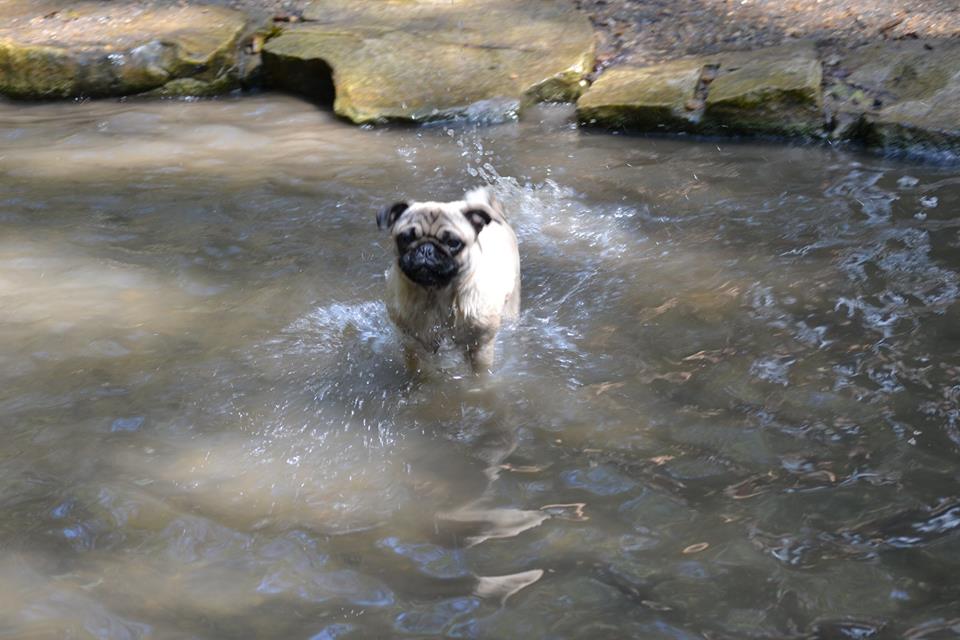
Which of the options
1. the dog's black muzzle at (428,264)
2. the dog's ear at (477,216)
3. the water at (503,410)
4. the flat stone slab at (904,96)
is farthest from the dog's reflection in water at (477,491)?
the flat stone slab at (904,96)

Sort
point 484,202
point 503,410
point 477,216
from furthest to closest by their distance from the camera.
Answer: point 484,202 → point 477,216 → point 503,410

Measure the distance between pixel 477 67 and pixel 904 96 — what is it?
3.78m

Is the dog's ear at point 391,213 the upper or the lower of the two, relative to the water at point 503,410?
upper

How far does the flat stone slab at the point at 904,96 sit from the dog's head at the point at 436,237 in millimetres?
4260

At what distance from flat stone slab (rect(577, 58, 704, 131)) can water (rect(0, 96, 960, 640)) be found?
0.62 metres

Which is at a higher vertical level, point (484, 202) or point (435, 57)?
point (435, 57)

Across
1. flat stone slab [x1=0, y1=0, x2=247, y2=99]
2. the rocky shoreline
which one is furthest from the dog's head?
flat stone slab [x1=0, y1=0, x2=247, y2=99]

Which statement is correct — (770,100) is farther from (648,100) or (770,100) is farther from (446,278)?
(446,278)

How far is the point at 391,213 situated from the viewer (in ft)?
17.6

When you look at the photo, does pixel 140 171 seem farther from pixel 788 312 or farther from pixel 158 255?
pixel 788 312

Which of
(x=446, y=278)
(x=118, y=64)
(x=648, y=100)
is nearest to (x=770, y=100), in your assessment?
(x=648, y=100)

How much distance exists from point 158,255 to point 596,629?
4497mm

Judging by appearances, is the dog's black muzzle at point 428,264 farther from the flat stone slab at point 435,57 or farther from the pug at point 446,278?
the flat stone slab at point 435,57

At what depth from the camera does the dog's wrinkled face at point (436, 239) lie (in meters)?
5.02
